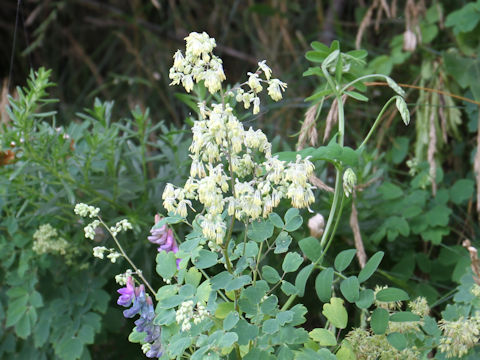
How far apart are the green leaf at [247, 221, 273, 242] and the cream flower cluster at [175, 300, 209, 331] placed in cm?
10

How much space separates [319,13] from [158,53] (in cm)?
65

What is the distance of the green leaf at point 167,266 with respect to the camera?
830 mm

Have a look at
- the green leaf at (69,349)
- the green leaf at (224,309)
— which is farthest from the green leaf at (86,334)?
the green leaf at (224,309)

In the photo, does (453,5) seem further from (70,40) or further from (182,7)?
(70,40)

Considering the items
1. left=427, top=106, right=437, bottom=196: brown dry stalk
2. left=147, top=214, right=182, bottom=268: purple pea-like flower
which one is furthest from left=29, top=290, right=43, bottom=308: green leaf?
left=427, top=106, right=437, bottom=196: brown dry stalk

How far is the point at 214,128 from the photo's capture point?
700 mm

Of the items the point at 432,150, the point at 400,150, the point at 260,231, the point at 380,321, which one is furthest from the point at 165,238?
the point at 400,150

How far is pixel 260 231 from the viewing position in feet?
2.55

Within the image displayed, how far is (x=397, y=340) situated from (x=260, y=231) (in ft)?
0.75

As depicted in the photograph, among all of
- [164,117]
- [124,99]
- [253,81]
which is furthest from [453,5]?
[253,81]

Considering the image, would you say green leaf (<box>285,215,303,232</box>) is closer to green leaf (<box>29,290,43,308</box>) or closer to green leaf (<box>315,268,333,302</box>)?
green leaf (<box>315,268,333,302</box>)

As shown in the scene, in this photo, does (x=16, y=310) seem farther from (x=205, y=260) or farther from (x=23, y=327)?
(x=205, y=260)

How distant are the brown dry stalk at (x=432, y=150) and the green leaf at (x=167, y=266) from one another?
806 millimetres

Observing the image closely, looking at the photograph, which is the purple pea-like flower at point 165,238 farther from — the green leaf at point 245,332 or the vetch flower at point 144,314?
the green leaf at point 245,332
